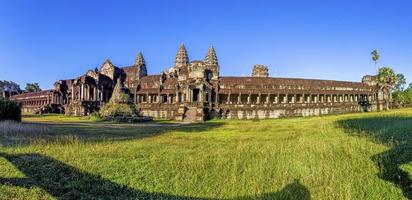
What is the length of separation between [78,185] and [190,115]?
121 ft

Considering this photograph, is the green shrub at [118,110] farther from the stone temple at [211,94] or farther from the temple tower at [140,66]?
the temple tower at [140,66]

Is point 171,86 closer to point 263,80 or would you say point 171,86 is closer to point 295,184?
point 263,80

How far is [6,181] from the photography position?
8.86m

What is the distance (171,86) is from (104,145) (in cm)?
4708

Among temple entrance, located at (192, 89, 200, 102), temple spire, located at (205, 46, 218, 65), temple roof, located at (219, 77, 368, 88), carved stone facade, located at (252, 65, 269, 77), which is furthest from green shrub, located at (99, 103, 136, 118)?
carved stone facade, located at (252, 65, 269, 77)

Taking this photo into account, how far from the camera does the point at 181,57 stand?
80875 millimetres

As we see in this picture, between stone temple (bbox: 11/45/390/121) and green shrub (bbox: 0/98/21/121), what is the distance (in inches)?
921

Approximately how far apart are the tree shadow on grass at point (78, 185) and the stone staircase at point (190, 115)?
34739 millimetres

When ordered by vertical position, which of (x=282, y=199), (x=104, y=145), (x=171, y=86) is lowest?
(x=282, y=199)

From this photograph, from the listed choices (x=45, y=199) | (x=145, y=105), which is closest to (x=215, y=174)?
(x=45, y=199)

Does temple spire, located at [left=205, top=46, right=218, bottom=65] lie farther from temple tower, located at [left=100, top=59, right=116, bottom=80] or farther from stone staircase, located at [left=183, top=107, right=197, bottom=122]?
stone staircase, located at [left=183, top=107, right=197, bottom=122]

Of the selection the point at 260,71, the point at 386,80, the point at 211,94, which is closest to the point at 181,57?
the point at 260,71

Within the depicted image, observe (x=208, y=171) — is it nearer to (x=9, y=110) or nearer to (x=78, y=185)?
(x=78, y=185)

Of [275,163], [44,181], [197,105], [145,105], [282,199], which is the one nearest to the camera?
[282,199]
